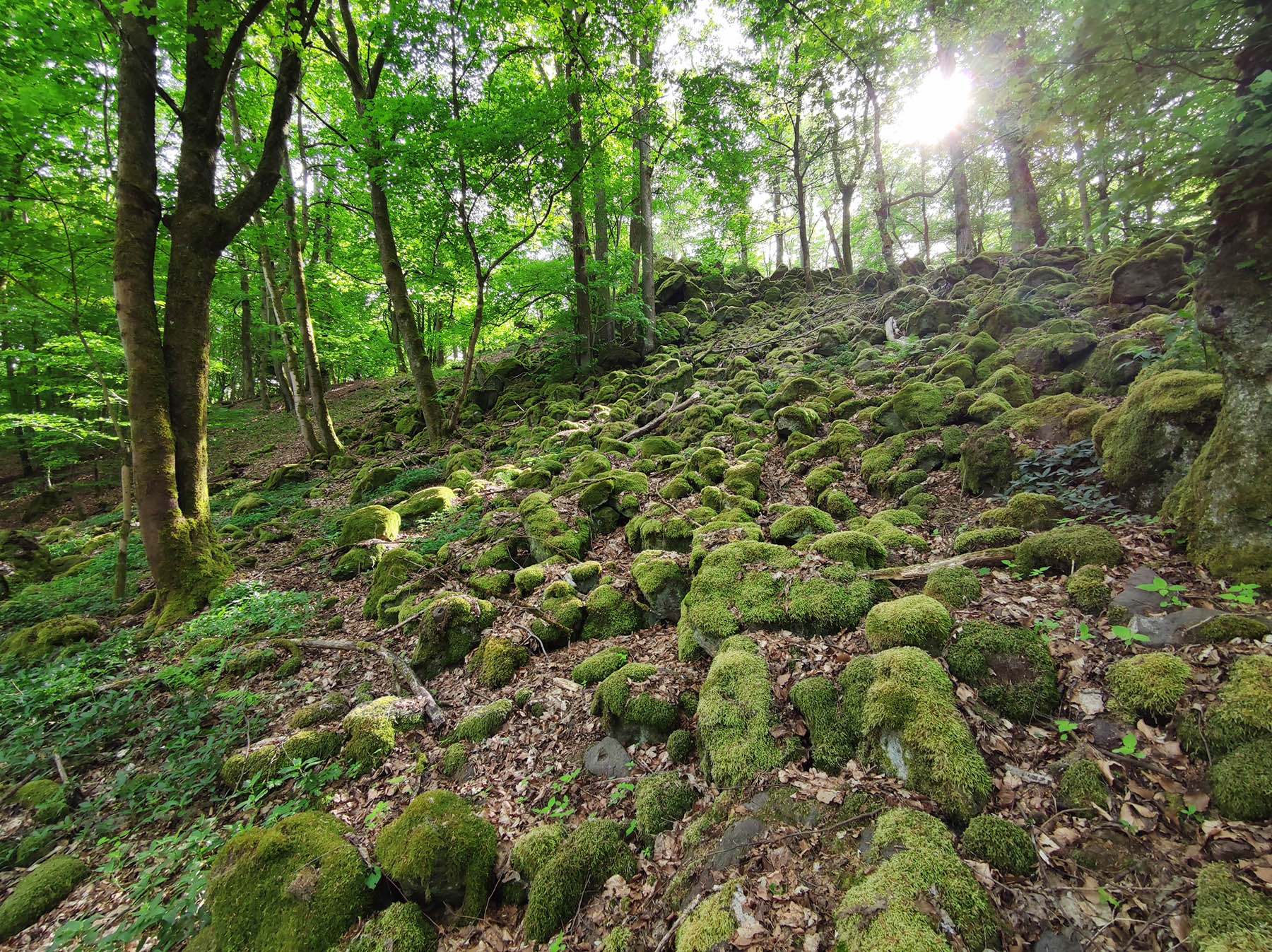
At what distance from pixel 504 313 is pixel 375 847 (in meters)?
11.6

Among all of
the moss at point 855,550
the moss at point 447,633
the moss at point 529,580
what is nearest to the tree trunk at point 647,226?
the moss at point 529,580

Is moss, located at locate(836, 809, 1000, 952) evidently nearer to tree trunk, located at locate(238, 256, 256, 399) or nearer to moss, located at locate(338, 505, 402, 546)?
moss, located at locate(338, 505, 402, 546)

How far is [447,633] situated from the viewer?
528 centimetres

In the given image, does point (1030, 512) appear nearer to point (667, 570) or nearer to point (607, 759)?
point (667, 570)

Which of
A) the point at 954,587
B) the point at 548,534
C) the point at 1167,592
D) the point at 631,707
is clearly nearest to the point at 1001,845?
the point at 954,587

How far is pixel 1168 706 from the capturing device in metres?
2.28

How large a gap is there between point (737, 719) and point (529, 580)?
11.5ft

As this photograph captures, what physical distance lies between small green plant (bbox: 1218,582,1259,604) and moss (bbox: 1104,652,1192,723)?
1.89 feet

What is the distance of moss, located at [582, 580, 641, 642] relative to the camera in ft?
16.8

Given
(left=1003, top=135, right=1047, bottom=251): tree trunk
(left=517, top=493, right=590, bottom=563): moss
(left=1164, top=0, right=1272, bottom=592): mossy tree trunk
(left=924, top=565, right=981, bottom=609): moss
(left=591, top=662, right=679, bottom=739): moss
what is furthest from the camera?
(left=1003, top=135, right=1047, bottom=251): tree trunk

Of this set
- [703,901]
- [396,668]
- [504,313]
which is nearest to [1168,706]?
[703,901]

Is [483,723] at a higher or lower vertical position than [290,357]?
lower

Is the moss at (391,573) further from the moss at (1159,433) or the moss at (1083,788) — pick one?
the moss at (1159,433)

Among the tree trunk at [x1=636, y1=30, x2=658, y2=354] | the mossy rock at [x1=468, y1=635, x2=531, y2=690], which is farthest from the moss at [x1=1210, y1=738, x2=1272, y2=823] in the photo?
the tree trunk at [x1=636, y1=30, x2=658, y2=354]
